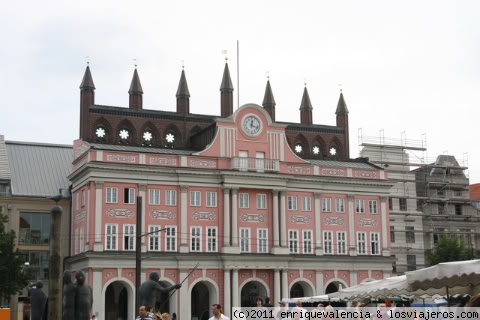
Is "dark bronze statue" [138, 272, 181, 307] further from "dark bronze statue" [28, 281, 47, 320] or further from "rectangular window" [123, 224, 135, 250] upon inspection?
"rectangular window" [123, 224, 135, 250]

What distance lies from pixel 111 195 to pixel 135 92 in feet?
45.3

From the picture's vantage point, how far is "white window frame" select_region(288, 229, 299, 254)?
69.9 meters

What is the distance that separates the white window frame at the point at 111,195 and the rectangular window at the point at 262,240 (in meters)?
12.9

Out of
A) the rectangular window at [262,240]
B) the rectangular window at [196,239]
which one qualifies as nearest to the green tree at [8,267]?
the rectangular window at [196,239]

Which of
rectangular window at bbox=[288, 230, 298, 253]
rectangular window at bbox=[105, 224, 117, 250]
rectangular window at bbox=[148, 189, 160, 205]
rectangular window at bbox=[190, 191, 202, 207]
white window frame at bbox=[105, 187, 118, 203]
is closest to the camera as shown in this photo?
rectangular window at bbox=[105, 224, 117, 250]

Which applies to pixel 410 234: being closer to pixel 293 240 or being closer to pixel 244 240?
pixel 293 240

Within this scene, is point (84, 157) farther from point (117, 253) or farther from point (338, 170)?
point (338, 170)

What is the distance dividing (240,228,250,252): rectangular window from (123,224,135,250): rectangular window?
9503 millimetres

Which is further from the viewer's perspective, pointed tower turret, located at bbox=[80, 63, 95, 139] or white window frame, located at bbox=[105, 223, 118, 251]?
pointed tower turret, located at bbox=[80, 63, 95, 139]

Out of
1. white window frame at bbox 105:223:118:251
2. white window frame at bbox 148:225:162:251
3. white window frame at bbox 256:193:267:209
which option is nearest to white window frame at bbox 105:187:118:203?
white window frame at bbox 105:223:118:251

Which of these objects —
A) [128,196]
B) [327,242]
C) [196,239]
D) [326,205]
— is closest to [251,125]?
[326,205]

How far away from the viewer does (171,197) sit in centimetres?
6669

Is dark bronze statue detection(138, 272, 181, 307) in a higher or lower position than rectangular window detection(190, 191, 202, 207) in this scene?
lower

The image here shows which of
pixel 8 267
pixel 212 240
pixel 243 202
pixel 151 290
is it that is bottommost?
pixel 151 290
